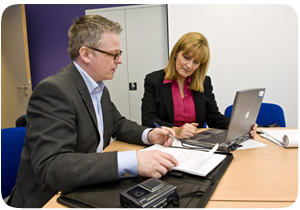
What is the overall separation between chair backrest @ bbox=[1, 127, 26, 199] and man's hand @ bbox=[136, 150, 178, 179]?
78 centimetres

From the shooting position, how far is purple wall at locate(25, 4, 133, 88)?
136 inches

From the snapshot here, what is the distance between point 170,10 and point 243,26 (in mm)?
858

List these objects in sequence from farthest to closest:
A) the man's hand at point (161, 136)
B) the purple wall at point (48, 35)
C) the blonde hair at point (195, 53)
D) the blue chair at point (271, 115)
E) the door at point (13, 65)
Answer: the purple wall at point (48, 35) < the door at point (13, 65) < the blue chair at point (271, 115) < the blonde hair at point (195, 53) < the man's hand at point (161, 136)

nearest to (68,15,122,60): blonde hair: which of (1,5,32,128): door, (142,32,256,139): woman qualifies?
(142,32,256,139): woman

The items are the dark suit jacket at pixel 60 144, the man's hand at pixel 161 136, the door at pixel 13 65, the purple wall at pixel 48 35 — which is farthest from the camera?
the purple wall at pixel 48 35

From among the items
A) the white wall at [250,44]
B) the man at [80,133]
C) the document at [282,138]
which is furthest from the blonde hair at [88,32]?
the white wall at [250,44]

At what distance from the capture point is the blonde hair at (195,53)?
171 cm

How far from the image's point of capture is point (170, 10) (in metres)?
2.67

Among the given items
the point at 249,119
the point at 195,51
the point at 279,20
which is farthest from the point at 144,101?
the point at 279,20

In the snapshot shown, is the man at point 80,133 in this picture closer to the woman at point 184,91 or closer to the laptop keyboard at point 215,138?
the laptop keyboard at point 215,138

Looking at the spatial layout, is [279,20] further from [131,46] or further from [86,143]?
[86,143]

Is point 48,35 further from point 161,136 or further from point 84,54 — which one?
point 161,136

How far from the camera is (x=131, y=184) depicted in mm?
729

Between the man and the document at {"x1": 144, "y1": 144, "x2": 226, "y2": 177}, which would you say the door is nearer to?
the man
